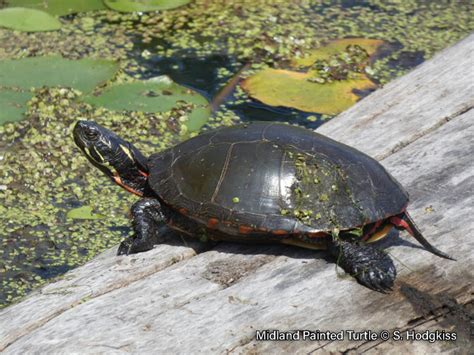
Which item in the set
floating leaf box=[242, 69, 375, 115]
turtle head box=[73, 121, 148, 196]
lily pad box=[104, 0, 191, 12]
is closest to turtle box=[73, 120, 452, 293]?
turtle head box=[73, 121, 148, 196]

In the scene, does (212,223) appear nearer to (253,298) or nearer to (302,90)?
(253,298)

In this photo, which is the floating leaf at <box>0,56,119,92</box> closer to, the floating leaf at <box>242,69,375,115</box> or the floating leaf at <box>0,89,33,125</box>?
the floating leaf at <box>0,89,33,125</box>

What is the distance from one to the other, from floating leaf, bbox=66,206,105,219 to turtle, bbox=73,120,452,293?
1294 millimetres

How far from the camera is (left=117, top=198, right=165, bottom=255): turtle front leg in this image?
3.19 metres

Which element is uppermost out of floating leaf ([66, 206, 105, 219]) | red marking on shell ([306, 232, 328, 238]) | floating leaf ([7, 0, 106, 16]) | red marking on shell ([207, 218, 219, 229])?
red marking on shell ([306, 232, 328, 238])

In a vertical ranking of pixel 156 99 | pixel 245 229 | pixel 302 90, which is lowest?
pixel 156 99

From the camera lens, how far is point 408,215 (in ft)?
9.94

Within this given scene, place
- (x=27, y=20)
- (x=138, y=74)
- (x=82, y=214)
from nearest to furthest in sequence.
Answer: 1. (x=82, y=214)
2. (x=138, y=74)
3. (x=27, y=20)

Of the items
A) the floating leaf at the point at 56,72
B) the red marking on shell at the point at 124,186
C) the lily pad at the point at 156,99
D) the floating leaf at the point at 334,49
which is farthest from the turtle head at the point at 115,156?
the floating leaf at the point at 334,49

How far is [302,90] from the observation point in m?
5.60

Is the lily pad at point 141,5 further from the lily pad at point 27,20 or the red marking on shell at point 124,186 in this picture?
the red marking on shell at point 124,186

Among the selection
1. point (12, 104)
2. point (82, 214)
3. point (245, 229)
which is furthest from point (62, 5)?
point (245, 229)

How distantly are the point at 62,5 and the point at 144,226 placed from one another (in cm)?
411

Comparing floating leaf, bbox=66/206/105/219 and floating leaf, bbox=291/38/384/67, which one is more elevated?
floating leaf, bbox=291/38/384/67
